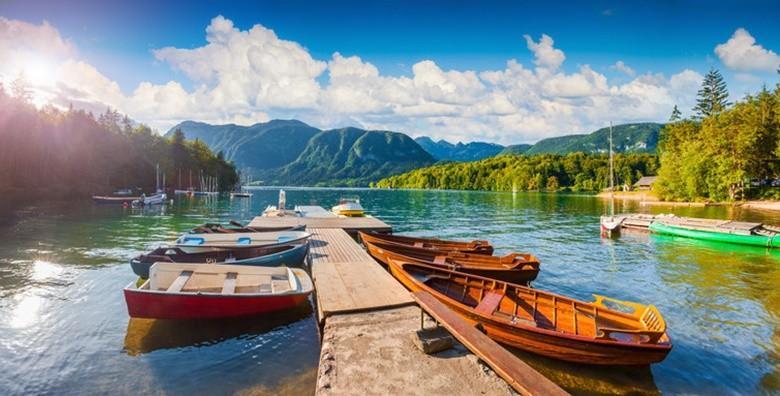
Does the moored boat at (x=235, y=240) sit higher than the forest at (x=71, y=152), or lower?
lower

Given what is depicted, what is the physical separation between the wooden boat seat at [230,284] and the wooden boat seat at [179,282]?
121cm

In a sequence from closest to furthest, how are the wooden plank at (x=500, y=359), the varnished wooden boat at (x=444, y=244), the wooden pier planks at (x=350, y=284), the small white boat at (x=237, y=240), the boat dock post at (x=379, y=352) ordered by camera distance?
the wooden plank at (x=500, y=359) < the boat dock post at (x=379, y=352) < the wooden pier planks at (x=350, y=284) < the small white boat at (x=237, y=240) < the varnished wooden boat at (x=444, y=244)

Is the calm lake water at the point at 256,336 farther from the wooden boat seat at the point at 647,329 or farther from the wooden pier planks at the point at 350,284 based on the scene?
the wooden pier planks at the point at 350,284

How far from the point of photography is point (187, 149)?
130000 millimetres

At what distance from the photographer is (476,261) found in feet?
55.0

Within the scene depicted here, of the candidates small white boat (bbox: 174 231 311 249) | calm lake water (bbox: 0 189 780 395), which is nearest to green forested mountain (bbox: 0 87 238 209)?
calm lake water (bbox: 0 189 780 395)

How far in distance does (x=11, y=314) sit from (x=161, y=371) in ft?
26.1

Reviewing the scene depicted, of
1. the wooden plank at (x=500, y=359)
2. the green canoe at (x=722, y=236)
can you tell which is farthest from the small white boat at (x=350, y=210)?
the wooden plank at (x=500, y=359)

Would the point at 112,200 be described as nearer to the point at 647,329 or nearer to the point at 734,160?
the point at 647,329

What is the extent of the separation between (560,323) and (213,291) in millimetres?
10751

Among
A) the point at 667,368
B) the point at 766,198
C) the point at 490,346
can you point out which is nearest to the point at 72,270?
the point at 490,346

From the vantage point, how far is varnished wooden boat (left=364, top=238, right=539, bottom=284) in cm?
1513

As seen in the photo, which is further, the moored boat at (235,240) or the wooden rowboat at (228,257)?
the moored boat at (235,240)

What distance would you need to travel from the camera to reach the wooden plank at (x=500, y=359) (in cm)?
570
